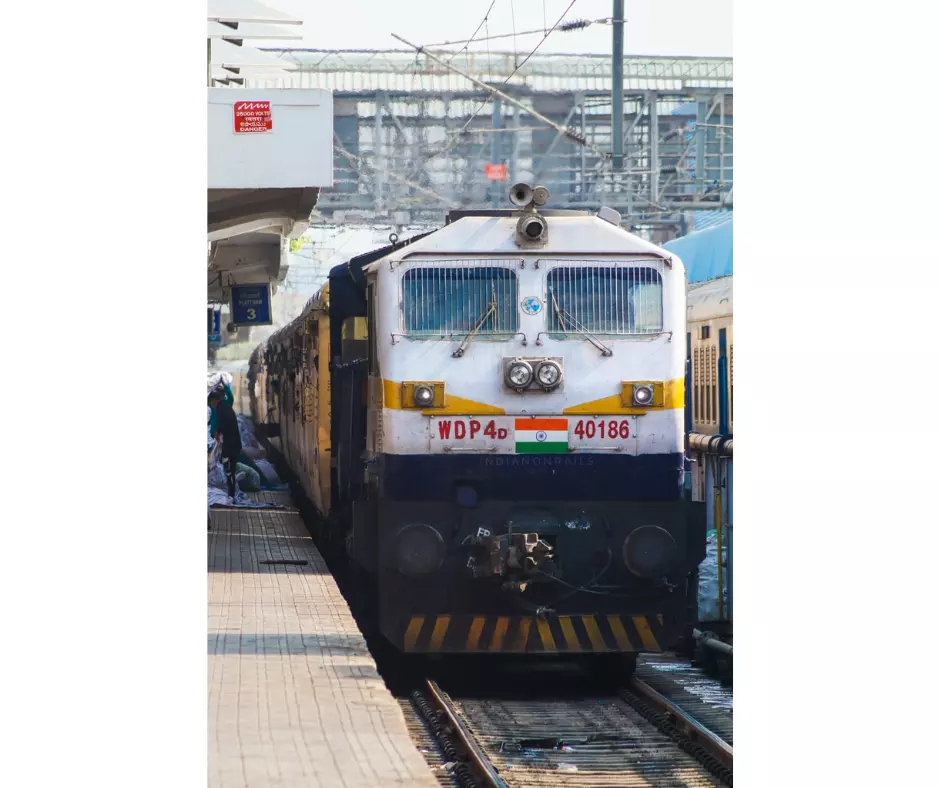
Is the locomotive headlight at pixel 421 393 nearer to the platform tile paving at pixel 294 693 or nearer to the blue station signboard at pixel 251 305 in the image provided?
the platform tile paving at pixel 294 693

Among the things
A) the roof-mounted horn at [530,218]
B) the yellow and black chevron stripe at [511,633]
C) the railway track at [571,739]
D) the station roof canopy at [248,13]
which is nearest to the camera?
the railway track at [571,739]

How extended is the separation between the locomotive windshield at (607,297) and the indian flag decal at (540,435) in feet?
1.72

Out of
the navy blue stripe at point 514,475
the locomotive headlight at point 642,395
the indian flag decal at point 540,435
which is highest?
the locomotive headlight at point 642,395

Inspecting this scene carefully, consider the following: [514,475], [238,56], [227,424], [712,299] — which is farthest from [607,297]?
[227,424]

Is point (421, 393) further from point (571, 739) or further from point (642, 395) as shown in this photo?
point (571, 739)

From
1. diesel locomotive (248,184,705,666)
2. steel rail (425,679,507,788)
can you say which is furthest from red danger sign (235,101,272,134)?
steel rail (425,679,507,788)

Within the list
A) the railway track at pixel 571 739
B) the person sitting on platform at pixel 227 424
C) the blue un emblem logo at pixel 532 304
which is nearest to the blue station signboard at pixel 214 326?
the person sitting on platform at pixel 227 424

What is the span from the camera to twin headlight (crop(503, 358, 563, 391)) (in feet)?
26.4

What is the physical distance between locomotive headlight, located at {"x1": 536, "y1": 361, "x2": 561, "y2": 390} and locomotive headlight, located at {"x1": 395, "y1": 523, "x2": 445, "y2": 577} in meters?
1.03

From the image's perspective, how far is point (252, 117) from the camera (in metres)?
7.94

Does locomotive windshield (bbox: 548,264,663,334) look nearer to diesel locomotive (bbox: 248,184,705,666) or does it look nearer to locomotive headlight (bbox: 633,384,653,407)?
diesel locomotive (bbox: 248,184,705,666)

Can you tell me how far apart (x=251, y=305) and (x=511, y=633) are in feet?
29.3

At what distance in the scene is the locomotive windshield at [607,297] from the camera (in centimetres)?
816
